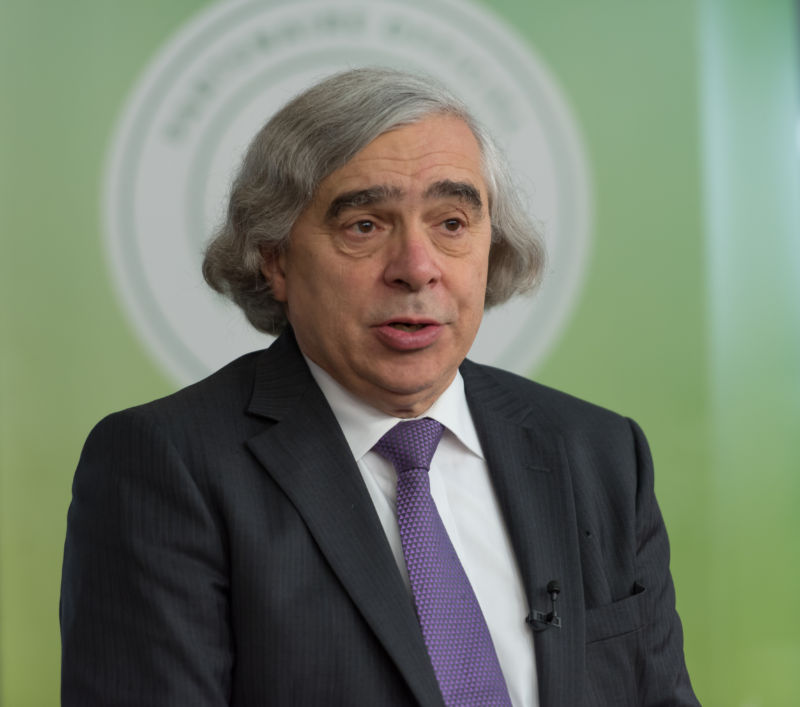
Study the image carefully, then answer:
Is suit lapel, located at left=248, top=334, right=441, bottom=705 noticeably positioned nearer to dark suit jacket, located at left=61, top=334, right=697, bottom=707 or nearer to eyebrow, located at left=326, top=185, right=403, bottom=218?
dark suit jacket, located at left=61, top=334, right=697, bottom=707

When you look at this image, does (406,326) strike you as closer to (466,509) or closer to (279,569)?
(466,509)

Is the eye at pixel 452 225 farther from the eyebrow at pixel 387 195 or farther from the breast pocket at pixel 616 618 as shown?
the breast pocket at pixel 616 618

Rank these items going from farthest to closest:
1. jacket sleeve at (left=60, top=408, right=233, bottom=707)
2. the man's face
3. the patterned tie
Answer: the man's face
the patterned tie
jacket sleeve at (left=60, top=408, right=233, bottom=707)

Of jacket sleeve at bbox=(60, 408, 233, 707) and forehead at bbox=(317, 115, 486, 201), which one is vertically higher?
forehead at bbox=(317, 115, 486, 201)

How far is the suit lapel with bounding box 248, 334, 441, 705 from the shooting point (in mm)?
1570

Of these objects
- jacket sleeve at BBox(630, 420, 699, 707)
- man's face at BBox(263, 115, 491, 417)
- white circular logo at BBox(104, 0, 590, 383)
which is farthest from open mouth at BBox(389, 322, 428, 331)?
white circular logo at BBox(104, 0, 590, 383)

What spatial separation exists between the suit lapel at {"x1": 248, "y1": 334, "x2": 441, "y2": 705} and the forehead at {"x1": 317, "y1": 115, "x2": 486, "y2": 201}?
34 cm

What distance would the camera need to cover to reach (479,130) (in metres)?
1.90

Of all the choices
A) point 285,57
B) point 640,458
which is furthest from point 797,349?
point 285,57

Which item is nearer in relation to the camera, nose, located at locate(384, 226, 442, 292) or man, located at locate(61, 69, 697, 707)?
man, located at locate(61, 69, 697, 707)

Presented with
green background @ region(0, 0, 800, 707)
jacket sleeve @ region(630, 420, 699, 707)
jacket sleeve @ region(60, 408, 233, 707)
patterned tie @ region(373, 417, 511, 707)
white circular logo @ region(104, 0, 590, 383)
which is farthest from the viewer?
green background @ region(0, 0, 800, 707)

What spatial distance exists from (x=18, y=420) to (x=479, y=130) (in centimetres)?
185

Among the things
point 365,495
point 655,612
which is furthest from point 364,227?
point 655,612

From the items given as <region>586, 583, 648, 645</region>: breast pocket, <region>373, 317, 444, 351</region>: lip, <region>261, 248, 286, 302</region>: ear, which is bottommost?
<region>586, 583, 648, 645</region>: breast pocket
